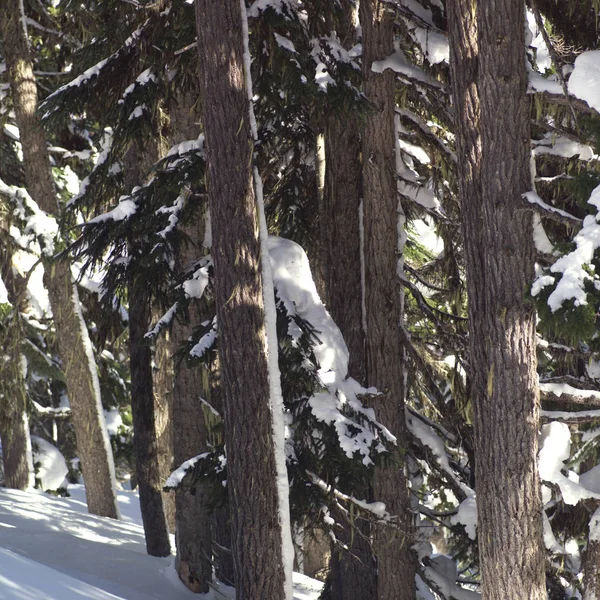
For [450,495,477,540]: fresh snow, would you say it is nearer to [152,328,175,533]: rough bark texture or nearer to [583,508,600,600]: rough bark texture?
[583,508,600,600]: rough bark texture

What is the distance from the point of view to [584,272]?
5.49 m

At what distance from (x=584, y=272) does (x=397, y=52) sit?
15.0ft

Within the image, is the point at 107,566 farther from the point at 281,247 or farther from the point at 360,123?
the point at 360,123

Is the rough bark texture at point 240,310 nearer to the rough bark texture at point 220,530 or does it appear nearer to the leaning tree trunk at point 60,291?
the rough bark texture at point 220,530

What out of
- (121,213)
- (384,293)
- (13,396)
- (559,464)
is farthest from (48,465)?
(559,464)

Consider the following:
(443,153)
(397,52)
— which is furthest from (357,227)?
(397,52)

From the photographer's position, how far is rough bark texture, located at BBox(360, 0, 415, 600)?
9086mm

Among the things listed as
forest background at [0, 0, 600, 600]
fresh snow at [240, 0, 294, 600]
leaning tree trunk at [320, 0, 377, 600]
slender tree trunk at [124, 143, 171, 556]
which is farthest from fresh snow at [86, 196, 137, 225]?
slender tree trunk at [124, 143, 171, 556]

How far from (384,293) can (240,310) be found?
2654 millimetres

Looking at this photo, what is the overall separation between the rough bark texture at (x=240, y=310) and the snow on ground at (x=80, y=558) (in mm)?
1580

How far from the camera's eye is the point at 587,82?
244 inches

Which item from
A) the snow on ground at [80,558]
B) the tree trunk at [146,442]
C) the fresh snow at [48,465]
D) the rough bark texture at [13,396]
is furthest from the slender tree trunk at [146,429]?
the fresh snow at [48,465]

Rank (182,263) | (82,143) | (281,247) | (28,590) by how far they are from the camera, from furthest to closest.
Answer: (82,143) → (182,263) → (281,247) → (28,590)

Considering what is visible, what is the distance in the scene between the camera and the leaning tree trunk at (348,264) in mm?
9555
